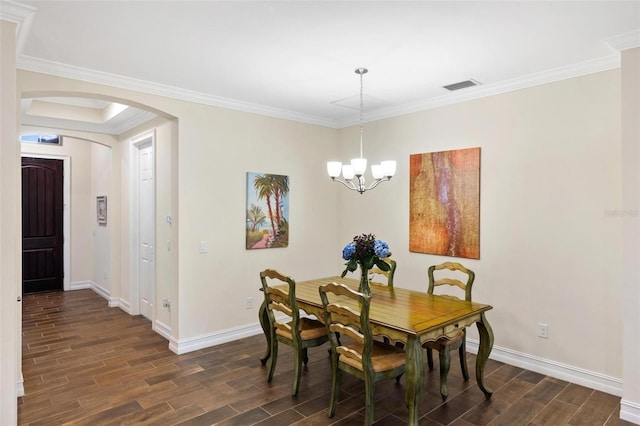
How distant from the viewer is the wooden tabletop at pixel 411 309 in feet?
8.21

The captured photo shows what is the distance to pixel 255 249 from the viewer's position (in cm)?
466

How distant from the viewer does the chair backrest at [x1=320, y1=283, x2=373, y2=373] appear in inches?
96.0

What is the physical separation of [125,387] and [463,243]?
3.49m

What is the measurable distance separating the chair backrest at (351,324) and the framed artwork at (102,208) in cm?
507

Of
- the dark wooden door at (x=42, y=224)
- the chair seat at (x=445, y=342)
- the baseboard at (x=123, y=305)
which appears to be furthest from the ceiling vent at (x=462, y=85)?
the dark wooden door at (x=42, y=224)

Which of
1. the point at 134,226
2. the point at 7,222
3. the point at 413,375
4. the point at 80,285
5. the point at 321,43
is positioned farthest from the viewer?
the point at 80,285

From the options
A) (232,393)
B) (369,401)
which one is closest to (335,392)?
(369,401)

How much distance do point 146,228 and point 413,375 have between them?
4.12 m

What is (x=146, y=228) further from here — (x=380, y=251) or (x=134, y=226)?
(x=380, y=251)

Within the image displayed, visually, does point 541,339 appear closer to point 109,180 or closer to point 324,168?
A: point 324,168

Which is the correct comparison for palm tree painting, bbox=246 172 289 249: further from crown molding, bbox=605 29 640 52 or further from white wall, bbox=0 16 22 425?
crown molding, bbox=605 29 640 52

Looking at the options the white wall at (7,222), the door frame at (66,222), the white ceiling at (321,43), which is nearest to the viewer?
the white wall at (7,222)

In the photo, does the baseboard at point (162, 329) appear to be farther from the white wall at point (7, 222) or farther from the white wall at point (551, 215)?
the white wall at point (551, 215)

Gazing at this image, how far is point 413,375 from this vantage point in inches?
93.4
